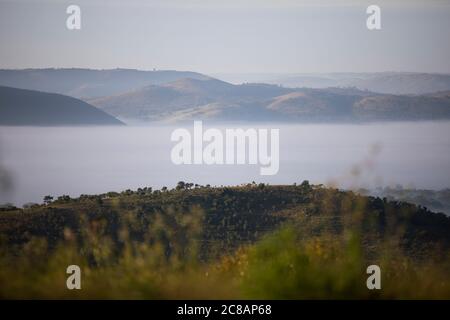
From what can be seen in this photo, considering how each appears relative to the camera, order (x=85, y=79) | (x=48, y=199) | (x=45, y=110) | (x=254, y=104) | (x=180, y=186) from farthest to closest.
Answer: (x=254, y=104), (x=180, y=186), (x=45, y=110), (x=85, y=79), (x=48, y=199)

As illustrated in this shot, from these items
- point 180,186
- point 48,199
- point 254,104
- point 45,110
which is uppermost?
point 254,104

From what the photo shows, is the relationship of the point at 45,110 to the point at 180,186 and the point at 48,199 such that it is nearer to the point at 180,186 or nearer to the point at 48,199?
the point at 48,199

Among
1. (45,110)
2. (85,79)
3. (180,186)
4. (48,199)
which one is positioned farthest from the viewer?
(180,186)

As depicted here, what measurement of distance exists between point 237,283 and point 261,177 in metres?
14.7

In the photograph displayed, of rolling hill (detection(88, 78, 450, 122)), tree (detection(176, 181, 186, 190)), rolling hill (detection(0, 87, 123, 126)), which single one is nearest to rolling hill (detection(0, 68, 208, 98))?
rolling hill (detection(0, 87, 123, 126))

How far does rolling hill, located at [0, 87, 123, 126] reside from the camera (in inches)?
804

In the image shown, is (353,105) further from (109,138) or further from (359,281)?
(359,281)

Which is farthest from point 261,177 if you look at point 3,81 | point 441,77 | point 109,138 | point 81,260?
point 81,260

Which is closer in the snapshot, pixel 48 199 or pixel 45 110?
pixel 48 199

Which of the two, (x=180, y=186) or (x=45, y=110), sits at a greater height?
(x=45, y=110)

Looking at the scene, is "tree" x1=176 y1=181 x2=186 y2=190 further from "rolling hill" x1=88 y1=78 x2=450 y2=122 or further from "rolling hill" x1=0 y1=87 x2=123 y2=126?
"rolling hill" x1=0 y1=87 x2=123 y2=126

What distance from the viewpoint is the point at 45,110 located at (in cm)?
2277

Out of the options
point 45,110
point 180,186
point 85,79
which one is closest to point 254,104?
point 180,186

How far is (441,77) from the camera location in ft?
61.8
